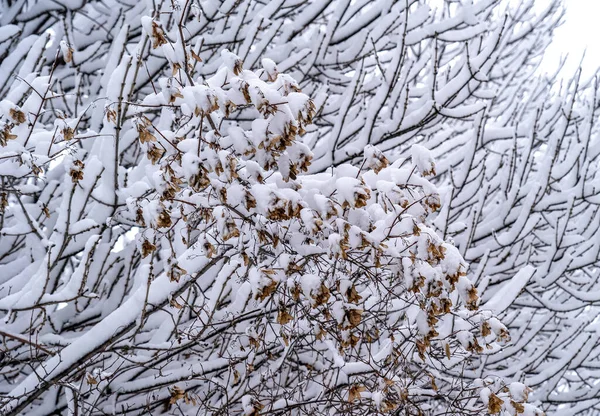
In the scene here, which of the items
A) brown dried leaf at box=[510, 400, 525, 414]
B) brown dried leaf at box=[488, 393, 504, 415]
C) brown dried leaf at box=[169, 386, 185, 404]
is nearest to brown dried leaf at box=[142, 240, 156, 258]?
brown dried leaf at box=[169, 386, 185, 404]

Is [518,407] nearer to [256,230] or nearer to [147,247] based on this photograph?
[256,230]

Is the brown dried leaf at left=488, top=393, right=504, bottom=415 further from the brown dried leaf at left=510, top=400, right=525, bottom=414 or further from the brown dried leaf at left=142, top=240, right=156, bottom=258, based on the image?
the brown dried leaf at left=142, top=240, right=156, bottom=258

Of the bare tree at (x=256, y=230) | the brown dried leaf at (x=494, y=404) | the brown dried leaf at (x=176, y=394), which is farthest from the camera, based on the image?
the brown dried leaf at (x=176, y=394)

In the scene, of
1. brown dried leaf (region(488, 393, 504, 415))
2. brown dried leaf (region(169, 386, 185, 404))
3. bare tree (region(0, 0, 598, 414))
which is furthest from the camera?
brown dried leaf (region(169, 386, 185, 404))

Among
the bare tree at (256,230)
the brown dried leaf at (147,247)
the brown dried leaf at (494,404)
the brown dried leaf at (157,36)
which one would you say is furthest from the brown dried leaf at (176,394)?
the brown dried leaf at (157,36)

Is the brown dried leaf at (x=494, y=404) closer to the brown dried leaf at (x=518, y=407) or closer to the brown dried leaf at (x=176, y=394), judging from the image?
the brown dried leaf at (x=518, y=407)

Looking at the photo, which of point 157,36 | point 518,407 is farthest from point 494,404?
point 157,36

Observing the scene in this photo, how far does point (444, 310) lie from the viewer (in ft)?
5.99

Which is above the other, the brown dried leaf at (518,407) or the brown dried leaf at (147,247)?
the brown dried leaf at (147,247)

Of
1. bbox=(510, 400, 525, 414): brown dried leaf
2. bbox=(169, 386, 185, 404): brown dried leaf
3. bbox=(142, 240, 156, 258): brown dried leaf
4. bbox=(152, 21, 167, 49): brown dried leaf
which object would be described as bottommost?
bbox=(510, 400, 525, 414): brown dried leaf

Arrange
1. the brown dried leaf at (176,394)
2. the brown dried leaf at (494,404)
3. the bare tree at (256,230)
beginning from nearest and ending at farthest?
the bare tree at (256,230), the brown dried leaf at (494,404), the brown dried leaf at (176,394)

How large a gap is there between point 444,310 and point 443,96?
154 cm

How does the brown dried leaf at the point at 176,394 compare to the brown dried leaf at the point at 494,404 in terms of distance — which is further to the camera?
the brown dried leaf at the point at 176,394

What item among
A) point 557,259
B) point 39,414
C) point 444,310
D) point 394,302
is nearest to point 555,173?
point 557,259
